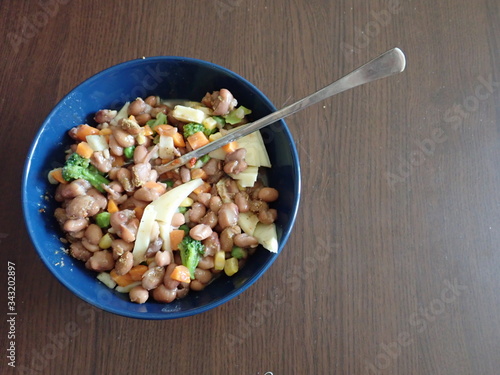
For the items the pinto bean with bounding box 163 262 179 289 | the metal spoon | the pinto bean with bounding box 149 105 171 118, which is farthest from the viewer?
the pinto bean with bounding box 149 105 171 118

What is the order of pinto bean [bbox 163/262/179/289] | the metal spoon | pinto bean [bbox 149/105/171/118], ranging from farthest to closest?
1. pinto bean [bbox 149/105/171/118]
2. pinto bean [bbox 163/262/179/289]
3. the metal spoon

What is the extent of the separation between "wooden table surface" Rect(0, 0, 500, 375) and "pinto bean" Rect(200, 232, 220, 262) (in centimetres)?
26

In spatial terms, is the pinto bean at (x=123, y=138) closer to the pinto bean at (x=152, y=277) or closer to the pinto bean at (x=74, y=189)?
the pinto bean at (x=74, y=189)

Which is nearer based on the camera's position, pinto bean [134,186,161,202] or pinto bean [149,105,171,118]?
pinto bean [134,186,161,202]

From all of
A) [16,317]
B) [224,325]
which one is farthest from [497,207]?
[16,317]

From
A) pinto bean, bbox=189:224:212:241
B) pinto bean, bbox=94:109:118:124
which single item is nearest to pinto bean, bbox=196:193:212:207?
pinto bean, bbox=189:224:212:241

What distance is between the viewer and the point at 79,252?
163cm

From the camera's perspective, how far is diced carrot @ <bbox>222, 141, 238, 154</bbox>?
1699 millimetres

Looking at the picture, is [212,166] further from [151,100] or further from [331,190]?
[331,190]

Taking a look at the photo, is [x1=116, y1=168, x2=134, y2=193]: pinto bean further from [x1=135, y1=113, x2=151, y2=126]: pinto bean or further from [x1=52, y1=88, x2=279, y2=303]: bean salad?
[x1=135, y1=113, x2=151, y2=126]: pinto bean

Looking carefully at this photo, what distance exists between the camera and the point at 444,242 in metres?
1.87

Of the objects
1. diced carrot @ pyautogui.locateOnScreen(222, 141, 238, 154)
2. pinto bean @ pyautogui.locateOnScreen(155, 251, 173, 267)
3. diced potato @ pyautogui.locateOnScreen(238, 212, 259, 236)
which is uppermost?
diced carrot @ pyautogui.locateOnScreen(222, 141, 238, 154)

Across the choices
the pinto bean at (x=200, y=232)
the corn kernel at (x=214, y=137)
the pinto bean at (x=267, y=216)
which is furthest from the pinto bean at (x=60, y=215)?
the pinto bean at (x=267, y=216)

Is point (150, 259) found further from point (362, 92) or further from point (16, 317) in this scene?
point (362, 92)
